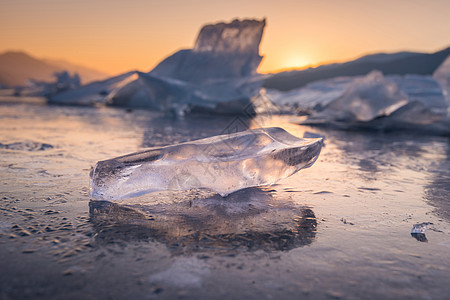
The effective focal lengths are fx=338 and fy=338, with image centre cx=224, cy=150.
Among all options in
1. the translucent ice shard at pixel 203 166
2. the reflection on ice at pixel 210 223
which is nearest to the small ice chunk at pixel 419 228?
the reflection on ice at pixel 210 223

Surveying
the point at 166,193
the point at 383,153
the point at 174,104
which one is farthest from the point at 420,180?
the point at 174,104

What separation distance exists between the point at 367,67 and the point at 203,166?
31.0m

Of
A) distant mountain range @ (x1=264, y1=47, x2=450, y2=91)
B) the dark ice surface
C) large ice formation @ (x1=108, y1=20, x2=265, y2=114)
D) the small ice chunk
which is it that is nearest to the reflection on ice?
the dark ice surface

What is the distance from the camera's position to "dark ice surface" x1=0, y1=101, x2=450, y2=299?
0.84 meters

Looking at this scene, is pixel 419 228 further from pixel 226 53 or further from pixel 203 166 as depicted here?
pixel 226 53

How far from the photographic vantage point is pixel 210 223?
128 cm

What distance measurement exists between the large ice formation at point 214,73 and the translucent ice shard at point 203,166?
7.42m

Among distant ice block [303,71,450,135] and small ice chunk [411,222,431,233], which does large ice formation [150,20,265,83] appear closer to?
distant ice block [303,71,450,135]

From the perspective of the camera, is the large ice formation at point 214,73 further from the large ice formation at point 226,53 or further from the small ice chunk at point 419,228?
the small ice chunk at point 419,228

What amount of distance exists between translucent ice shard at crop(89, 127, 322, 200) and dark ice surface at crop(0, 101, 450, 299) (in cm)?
7

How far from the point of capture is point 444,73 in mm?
5820

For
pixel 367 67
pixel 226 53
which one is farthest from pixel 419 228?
pixel 367 67

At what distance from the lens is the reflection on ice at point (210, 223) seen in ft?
3.64

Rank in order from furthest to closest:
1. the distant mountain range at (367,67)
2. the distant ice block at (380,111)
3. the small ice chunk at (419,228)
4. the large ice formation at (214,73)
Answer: the distant mountain range at (367,67) < the large ice formation at (214,73) < the distant ice block at (380,111) < the small ice chunk at (419,228)
